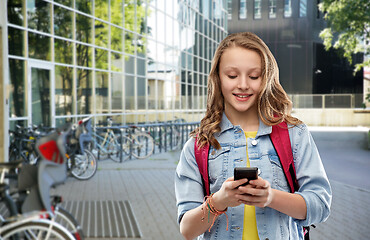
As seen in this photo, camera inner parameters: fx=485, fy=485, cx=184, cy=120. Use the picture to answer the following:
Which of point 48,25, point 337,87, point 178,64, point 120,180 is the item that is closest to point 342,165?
point 120,180

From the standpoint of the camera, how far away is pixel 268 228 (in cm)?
126

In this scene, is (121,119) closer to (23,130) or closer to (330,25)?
(23,130)

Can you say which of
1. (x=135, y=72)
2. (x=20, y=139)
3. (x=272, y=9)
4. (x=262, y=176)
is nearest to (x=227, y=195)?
Answer: (x=262, y=176)

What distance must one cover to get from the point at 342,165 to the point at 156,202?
17.4 feet

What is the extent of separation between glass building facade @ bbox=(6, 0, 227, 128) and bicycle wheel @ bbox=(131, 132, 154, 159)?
1.38m

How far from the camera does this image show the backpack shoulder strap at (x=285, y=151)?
1.26 m

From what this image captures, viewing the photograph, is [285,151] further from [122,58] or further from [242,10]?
[242,10]

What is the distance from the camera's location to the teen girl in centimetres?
125

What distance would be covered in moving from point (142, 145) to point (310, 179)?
32.8ft

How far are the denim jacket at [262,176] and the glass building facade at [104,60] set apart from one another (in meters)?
7.53

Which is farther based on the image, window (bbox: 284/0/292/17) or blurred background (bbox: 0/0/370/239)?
window (bbox: 284/0/292/17)

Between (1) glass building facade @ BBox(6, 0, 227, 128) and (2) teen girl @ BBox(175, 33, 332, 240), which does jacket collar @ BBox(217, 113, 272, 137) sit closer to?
(2) teen girl @ BBox(175, 33, 332, 240)

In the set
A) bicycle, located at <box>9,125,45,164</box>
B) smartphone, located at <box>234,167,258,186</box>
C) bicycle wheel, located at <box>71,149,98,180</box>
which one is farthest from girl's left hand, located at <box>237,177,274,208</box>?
bicycle wheel, located at <box>71,149,98,180</box>

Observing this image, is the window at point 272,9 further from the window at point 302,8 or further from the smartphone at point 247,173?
the smartphone at point 247,173
